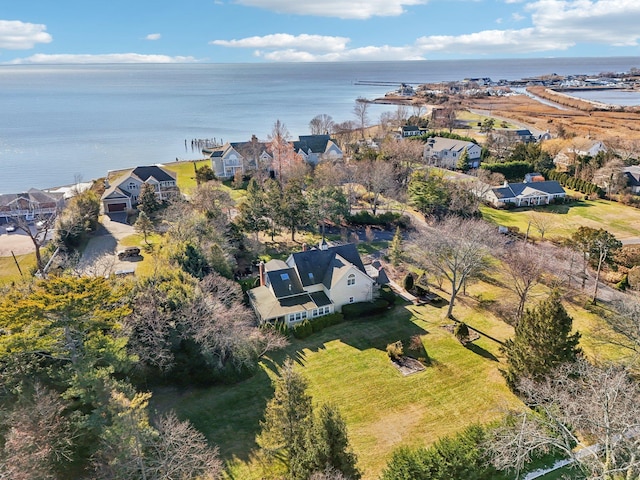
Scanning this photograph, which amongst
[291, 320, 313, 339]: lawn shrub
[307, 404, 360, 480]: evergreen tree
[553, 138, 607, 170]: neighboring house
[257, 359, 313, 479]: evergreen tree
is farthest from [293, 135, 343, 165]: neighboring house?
[307, 404, 360, 480]: evergreen tree

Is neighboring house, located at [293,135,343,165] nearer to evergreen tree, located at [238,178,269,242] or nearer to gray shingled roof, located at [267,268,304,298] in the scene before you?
evergreen tree, located at [238,178,269,242]

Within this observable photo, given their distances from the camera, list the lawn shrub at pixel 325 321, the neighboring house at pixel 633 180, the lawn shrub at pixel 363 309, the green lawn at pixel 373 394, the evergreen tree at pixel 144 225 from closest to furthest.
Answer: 1. the green lawn at pixel 373 394
2. the lawn shrub at pixel 325 321
3. the lawn shrub at pixel 363 309
4. the evergreen tree at pixel 144 225
5. the neighboring house at pixel 633 180

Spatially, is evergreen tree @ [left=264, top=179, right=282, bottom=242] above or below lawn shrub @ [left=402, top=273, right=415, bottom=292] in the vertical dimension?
above

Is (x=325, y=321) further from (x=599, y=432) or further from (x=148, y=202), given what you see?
(x=148, y=202)

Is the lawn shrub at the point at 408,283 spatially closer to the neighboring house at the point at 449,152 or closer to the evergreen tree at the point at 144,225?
the evergreen tree at the point at 144,225

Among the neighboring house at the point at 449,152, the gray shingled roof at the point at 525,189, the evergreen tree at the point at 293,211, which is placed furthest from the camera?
the neighboring house at the point at 449,152

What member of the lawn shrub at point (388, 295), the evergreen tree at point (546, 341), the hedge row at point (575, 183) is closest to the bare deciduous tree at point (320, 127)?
the hedge row at point (575, 183)

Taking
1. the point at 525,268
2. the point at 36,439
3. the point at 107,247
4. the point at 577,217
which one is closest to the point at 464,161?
the point at 577,217
